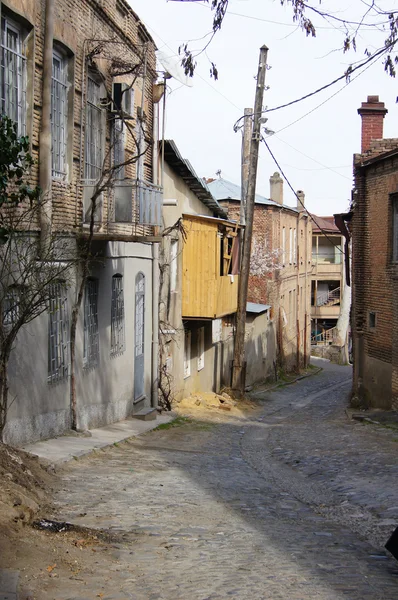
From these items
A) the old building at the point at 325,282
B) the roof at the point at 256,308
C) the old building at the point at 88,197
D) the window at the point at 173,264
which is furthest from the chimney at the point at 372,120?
the old building at the point at 325,282

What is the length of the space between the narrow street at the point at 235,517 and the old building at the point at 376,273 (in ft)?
14.8

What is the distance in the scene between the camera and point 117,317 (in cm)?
1556

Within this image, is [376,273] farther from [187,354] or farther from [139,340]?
[139,340]

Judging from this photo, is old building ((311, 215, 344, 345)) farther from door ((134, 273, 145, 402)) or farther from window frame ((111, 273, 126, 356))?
window frame ((111, 273, 126, 356))

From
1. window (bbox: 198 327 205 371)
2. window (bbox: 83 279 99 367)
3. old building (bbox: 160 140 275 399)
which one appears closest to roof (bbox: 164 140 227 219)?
old building (bbox: 160 140 275 399)

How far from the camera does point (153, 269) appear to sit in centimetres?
1780

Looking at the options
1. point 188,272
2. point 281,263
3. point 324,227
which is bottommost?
point 188,272

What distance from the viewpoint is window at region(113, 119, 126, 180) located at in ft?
50.1

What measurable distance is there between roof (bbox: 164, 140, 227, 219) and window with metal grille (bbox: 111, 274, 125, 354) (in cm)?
439

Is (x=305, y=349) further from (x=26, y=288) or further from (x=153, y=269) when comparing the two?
(x=26, y=288)

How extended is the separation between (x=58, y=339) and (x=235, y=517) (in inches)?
191

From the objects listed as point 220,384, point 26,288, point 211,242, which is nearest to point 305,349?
point 220,384

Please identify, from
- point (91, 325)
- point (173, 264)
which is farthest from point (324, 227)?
point (91, 325)

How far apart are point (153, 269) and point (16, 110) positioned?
7364 mm
